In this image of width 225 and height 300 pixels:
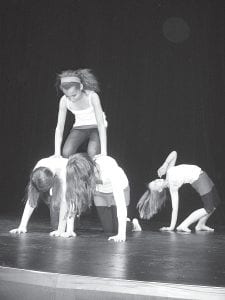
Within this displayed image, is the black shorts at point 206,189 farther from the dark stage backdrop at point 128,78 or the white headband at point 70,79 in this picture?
the white headband at point 70,79

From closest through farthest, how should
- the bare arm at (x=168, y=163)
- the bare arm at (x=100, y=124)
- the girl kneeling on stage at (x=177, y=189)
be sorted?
1. the bare arm at (x=100, y=124)
2. the girl kneeling on stage at (x=177, y=189)
3. the bare arm at (x=168, y=163)

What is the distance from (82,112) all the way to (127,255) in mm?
1499

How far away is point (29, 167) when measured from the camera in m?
5.53

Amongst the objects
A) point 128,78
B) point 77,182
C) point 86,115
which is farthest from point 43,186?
point 128,78

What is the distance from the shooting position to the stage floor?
2.06m

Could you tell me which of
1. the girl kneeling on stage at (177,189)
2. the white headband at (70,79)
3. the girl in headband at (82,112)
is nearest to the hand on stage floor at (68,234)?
the girl in headband at (82,112)

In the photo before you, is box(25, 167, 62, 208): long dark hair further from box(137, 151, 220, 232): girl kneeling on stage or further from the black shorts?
the black shorts

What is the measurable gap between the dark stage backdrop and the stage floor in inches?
53.5

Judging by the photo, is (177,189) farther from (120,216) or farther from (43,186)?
(43,186)

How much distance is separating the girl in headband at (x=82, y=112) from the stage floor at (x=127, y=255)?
0.60 metres

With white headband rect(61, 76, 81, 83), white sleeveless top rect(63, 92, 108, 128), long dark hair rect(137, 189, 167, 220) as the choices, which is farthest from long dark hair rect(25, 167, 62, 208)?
long dark hair rect(137, 189, 167, 220)

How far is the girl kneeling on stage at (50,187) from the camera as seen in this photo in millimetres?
3307

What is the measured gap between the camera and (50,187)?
11.0 ft

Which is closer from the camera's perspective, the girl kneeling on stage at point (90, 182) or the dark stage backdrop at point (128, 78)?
the girl kneeling on stage at point (90, 182)
